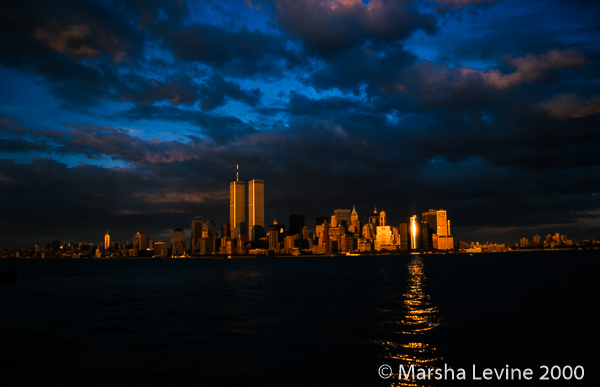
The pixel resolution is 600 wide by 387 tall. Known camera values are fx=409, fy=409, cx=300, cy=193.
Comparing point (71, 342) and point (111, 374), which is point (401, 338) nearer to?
point (111, 374)

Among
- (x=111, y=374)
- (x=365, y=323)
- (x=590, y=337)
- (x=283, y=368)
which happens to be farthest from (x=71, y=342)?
(x=590, y=337)

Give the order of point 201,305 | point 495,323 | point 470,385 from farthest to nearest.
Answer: point 201,305 < point 495,323 < point 470,385

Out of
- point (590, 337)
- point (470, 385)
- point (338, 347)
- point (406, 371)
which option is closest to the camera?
point (470, 385)

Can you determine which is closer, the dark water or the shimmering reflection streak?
the dark water

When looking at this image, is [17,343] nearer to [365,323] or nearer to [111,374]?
[111,374]

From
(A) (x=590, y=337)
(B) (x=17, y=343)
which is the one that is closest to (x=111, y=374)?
(B) (x=17, y=343)

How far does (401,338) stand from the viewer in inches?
1613

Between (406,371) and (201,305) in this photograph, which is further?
(201,305)

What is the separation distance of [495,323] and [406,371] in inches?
942

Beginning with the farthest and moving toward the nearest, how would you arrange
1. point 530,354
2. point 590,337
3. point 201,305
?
point 201,305 → point 590,337 → point 530,354

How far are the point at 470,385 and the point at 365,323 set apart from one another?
21.8m

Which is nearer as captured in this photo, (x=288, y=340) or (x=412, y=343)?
(x=412, y=343)

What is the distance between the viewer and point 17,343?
135ft

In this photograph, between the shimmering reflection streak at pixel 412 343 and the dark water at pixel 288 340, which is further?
the shimmering reflection streak at pixel 412 343
